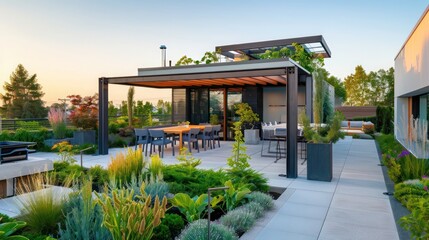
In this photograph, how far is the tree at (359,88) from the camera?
39.8m

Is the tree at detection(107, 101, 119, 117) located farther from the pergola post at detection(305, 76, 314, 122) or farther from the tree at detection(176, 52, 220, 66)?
the pergola post at detection(305, 76, 314, 122)

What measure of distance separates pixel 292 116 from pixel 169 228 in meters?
3.94

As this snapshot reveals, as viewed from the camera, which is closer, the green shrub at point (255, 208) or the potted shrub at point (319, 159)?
the green shrub at point (255, 208)

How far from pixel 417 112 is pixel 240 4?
26.2 ft

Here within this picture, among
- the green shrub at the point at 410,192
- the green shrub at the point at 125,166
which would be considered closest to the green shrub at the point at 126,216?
the green shrub at the point at 125,166

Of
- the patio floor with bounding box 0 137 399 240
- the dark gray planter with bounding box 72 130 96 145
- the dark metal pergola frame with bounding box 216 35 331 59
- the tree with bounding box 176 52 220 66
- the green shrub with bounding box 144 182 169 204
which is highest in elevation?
the dark metal pergola frame with bounding box 216 35 331 59

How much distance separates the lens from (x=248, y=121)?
12789 millimetres

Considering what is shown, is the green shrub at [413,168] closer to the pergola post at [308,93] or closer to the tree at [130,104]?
the pergola post at [308,93]

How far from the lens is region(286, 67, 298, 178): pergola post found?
20.6 ft

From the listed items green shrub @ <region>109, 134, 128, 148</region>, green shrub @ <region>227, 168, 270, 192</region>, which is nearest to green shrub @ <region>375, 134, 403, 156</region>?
green shrub @ <region>227, 168, 270, 192</region>

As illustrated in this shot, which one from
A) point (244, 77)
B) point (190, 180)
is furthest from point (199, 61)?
point (190, 180)

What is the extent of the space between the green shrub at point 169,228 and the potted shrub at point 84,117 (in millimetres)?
8281

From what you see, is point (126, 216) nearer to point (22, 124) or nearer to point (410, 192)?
point (410, 192)

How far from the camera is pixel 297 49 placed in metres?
16.7
